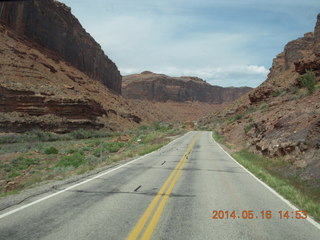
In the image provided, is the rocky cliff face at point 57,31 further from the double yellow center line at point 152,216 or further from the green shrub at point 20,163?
the double yellow center line at point 152,216

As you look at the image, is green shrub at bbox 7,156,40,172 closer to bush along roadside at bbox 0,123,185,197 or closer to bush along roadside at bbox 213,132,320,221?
bush along roadside at bbox 0,123,185,197

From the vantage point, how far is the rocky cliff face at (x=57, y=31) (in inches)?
2761

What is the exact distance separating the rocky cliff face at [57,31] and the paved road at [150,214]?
60710 mm

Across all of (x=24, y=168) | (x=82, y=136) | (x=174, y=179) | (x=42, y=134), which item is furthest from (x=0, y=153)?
(x=174, y=179)

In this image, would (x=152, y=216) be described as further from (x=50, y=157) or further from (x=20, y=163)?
(x=50, y=157)

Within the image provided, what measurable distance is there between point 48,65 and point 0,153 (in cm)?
4392

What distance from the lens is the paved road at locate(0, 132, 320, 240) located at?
5.29 m

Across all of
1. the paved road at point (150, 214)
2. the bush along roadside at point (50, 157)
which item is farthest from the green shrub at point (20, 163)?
the paved road at point (150, 214)

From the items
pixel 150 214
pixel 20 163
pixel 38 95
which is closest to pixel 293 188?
pixel 150 214

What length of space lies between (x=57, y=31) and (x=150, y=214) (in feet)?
287

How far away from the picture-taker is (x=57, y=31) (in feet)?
275

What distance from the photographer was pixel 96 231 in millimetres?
5312

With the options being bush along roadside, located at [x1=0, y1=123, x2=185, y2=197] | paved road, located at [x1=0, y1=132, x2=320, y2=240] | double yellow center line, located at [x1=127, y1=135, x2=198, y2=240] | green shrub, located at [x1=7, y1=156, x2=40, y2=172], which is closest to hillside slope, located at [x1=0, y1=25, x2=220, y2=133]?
bush along roadside, located at [x1=0, y1=123, x2=185, y2=197]

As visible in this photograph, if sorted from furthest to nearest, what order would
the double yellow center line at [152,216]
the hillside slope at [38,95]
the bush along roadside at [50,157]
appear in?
the hillside slope at [38,95] < the bush along roadside at [50,157] < the double yellow center line at [152,216]
